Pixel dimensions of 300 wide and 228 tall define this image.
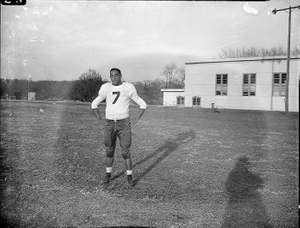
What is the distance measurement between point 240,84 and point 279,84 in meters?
4.45

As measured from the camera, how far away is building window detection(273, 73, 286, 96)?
102 ft

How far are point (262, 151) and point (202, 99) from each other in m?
27.7

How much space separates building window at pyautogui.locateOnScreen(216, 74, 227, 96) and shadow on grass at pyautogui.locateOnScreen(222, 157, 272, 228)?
29.7 metres

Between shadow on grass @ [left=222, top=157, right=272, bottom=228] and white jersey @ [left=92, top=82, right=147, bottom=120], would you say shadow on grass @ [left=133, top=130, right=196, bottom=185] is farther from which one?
shadow on grass @ [left=222, top=157, right=272, bottom=228]

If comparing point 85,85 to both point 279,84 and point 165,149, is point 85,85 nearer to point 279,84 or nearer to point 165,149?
point 165,149

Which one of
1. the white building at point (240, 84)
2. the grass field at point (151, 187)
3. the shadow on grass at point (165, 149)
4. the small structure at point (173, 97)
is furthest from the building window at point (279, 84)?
the grass field at point (151, 187)

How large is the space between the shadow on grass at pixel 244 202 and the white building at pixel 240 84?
28121mm

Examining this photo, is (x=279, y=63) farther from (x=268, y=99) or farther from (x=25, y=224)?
(x=25, y=224)

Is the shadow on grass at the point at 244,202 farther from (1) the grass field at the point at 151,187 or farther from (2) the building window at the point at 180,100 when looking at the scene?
(2) the building window at the point at 180,100

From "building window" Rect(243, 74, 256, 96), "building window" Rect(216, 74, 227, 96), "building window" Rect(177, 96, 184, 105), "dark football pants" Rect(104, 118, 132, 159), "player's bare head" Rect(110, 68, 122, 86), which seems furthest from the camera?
"building window" Rect(177, 96, 184, 105)

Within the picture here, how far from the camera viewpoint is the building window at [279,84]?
3114cm

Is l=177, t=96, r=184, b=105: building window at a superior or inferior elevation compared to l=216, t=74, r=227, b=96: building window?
inferior

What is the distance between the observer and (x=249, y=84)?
32969mm

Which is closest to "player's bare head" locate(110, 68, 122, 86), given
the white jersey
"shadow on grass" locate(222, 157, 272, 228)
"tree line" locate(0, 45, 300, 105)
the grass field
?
the white jersey
